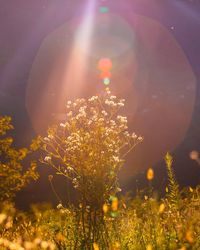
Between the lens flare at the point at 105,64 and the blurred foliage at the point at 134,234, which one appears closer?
the blurred foliage at the point at 134,234

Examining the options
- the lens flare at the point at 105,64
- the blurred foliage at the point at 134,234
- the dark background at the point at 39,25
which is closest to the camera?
the blurred foliage at the point at 134,234

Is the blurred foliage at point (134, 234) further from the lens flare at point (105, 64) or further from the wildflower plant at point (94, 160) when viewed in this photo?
the lens flare at point (105, 64)

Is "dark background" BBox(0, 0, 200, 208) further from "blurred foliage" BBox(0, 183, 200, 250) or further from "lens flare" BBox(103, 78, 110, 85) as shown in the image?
"blurred foliage" BBox(0, 183, 200, 250)

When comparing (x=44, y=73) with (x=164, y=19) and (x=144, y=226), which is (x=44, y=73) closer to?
(x=164, y=19)

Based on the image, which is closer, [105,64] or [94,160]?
[94,160]

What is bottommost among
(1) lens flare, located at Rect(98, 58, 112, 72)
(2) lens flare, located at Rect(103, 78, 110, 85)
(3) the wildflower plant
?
(3) the wildflower plant

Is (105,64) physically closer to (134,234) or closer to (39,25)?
(39,25)

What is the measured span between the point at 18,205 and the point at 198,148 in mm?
7876

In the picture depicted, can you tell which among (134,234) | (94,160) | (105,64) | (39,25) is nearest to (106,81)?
(105,64)

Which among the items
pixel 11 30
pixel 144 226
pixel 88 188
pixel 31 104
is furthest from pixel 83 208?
pixel 11 30

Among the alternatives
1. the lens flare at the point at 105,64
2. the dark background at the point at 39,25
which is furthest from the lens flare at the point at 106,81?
the dark background at the point at 39,25

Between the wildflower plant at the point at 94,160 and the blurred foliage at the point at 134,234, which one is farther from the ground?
the wildflower plant at the point at 94,160

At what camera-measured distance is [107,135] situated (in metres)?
5.50

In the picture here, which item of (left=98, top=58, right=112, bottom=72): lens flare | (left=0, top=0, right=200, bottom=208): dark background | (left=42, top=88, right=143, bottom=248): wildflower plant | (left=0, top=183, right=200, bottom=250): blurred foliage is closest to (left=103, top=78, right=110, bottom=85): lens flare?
(left=98, top=58, right=112, bottom=72): lens flare
